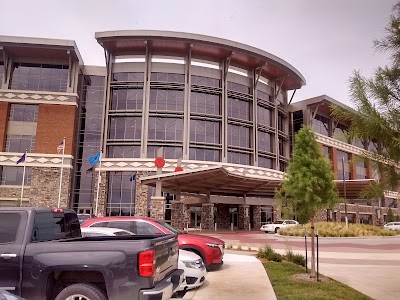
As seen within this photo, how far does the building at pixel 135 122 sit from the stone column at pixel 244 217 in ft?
0.41

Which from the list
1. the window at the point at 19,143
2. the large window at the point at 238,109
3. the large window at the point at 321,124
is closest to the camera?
the window at the point at 19,143

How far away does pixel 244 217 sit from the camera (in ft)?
150

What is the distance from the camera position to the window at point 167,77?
47.8 meters

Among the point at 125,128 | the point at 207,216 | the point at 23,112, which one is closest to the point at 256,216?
the point at 207,216

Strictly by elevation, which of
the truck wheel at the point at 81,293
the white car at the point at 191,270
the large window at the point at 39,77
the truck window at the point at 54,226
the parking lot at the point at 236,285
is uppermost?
the large window at the point at 39,77

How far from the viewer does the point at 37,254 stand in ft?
16.9

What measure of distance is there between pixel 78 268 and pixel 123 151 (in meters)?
41.1

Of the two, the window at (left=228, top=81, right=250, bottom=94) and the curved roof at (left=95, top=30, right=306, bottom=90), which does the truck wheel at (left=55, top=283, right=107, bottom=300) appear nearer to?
the curved roof at (left=95, top=30, right=306, bottom=90)

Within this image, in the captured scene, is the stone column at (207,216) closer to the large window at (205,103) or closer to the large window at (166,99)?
the large window at (205,103)

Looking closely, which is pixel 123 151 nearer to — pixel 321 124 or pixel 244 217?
pixel 244 217

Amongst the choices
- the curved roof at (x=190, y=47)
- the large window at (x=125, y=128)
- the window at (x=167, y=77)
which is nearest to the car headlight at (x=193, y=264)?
the large window at (x=125, y=128)

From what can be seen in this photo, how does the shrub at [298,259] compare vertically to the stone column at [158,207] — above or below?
below

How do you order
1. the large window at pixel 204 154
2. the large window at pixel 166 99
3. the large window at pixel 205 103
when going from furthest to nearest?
the large window at pixel 205 103 → the large window at pixel 166 99 → the large window at pixel 204 154

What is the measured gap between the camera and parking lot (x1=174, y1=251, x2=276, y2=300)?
827 centimetres
